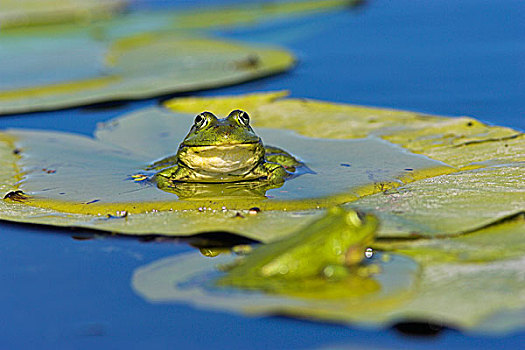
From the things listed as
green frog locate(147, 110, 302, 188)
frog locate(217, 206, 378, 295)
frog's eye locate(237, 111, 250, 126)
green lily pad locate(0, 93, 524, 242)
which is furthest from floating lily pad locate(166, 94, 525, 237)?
frog's eye locate(237, 111, 250, 126)

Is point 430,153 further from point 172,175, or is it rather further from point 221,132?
point 172,175

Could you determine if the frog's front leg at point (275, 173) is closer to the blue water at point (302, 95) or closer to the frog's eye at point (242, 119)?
the frog's eye at point (242, 119)

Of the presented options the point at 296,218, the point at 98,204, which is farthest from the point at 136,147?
the point at 296,218

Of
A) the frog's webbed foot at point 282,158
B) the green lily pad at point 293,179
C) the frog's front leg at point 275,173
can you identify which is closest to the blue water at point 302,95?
the green lily pad at point 293,179

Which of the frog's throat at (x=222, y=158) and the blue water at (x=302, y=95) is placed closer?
the blue water at (x=302, y=95)

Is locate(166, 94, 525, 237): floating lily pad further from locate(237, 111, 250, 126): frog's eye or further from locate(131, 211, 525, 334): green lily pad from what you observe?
locate(237, 111, 250, 126): frog's eye
